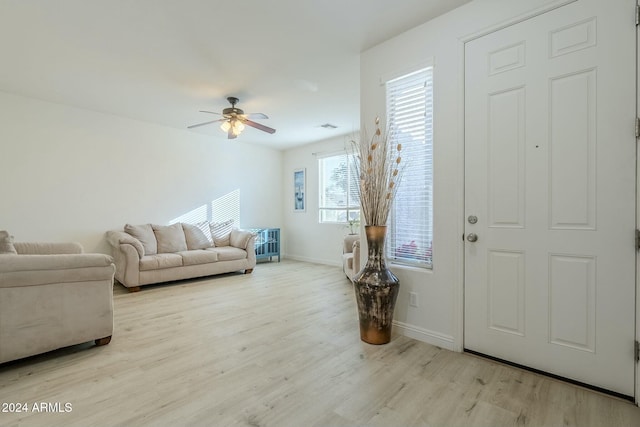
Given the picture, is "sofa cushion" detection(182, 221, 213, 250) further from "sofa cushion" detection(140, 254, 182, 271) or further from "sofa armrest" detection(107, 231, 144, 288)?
"sofa armrest" detection(107, 231, 144, 288)

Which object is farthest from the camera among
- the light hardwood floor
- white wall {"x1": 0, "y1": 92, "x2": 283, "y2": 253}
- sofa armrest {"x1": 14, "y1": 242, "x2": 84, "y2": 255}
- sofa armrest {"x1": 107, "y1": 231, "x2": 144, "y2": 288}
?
sofa armrest {"x1": 107, "y1": 231, "x2": 144, "y2": 288}

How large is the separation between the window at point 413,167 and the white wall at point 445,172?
8 centimetres

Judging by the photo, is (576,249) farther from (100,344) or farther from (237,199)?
(237,199)

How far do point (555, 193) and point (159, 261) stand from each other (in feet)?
14.7

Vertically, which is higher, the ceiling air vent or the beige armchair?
the ceiling air vent

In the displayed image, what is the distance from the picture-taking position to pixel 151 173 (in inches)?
198

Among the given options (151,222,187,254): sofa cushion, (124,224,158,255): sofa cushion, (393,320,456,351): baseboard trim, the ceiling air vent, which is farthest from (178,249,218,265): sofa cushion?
(393,320,456,351): baseboard trim

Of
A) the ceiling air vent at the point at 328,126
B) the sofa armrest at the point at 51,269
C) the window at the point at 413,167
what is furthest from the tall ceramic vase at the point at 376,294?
the ceiling air vent at the point at 328,126

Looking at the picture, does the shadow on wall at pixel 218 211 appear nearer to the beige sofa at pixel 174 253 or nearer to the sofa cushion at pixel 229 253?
the beige sofa at pixel 174 253

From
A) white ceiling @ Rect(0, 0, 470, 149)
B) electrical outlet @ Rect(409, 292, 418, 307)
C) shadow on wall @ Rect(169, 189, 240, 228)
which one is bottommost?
electrical outlet @ Rect(409, 292, 418, 307)

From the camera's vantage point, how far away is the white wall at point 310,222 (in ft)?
19.6

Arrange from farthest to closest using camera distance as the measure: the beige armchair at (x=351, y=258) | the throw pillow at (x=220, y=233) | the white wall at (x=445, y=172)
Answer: the throw pillow at (x=220, y=233)
the beige armchair at (x=351, y=258)
the white wall at (x=445, y=172)

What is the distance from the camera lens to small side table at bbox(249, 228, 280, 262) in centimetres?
612

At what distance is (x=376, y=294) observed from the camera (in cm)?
230
